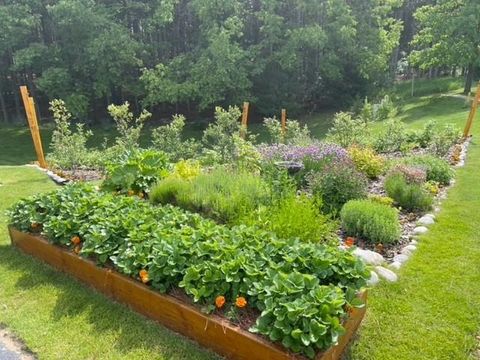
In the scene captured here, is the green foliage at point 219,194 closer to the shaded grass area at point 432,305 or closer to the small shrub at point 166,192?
the small shrub at point 166,192

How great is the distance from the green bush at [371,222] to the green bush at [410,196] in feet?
2.78

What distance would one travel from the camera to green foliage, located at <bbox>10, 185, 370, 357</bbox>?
214 centimetres

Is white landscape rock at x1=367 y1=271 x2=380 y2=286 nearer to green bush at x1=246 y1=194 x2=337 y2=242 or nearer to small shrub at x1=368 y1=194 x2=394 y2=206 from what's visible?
green bush at x1=246 y1=194 x2=337 y2=242

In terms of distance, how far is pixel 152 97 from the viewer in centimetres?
1531

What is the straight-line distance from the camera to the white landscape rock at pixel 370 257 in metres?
3.38

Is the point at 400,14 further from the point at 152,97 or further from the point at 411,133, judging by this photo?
the point at 411,133

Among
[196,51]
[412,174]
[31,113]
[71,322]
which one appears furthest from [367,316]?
[196,51]

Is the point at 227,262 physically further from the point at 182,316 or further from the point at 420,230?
the point at 420,230

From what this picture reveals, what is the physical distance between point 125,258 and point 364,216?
2.24 metres

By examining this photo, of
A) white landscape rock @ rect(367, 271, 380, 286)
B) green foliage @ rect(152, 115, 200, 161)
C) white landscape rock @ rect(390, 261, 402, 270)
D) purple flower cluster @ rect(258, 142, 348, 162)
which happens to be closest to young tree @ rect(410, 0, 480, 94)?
green foliage @ rect(152, 115, 200, 161)

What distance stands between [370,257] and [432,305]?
657 mm

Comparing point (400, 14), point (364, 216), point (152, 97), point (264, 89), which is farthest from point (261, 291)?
point (400, 14)

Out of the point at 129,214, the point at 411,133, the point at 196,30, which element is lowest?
the point at 411,133

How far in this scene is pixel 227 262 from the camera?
2.56m
